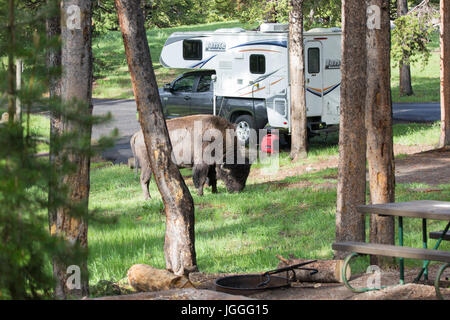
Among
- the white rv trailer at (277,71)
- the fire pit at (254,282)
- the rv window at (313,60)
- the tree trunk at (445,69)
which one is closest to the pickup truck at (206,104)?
the white rv trailer at (277,71)

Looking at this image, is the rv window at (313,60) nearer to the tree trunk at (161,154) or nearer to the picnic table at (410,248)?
the tree trunk at (161,154)

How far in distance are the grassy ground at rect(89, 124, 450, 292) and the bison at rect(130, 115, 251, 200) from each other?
1.19 feet

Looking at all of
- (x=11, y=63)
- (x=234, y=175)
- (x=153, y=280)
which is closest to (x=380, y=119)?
(x=153, y=280)

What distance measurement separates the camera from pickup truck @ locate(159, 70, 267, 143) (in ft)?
64.5

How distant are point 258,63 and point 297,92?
1951 mm

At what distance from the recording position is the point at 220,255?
9648 mm

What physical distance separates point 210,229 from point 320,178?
14.4ft

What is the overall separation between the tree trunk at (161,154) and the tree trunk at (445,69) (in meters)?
11.1

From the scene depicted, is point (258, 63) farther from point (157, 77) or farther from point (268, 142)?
point (157, 77)

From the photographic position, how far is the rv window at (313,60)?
63.7ft

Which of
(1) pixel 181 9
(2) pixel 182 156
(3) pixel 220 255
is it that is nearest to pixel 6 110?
(3) pixel 220 255

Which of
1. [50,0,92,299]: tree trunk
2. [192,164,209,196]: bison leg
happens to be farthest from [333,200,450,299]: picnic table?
[192,164,209,196]: bison leg

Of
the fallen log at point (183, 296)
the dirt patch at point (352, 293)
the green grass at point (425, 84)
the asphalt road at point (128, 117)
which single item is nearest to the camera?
the fallen log at point (183, 296)
